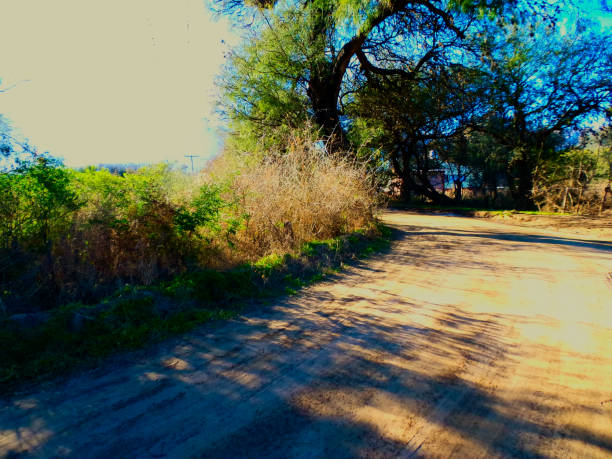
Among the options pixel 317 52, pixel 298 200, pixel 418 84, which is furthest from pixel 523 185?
A: pixel 298 200

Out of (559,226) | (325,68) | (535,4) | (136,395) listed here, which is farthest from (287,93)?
(136,395)

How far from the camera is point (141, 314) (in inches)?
155

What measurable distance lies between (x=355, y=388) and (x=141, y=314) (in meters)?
2.50

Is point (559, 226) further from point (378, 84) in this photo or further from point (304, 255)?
point (304, 255)

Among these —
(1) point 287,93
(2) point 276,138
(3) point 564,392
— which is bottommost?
(3) point 564,392

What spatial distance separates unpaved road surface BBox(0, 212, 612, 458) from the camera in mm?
2248

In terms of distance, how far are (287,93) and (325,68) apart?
1845mm

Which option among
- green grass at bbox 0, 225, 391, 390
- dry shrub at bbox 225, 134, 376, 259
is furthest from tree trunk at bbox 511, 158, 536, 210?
green grass at bbox 0, 225, 391, 390

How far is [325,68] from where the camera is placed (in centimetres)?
1305

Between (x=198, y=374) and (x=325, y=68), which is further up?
(x=325, y=68)

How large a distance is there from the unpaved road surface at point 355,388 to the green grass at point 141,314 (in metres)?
0.25

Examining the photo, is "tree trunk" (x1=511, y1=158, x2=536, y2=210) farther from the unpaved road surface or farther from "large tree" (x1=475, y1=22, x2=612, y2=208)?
the unpaved road surface

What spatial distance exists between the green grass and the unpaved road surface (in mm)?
250

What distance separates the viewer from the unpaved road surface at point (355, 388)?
225 cm
